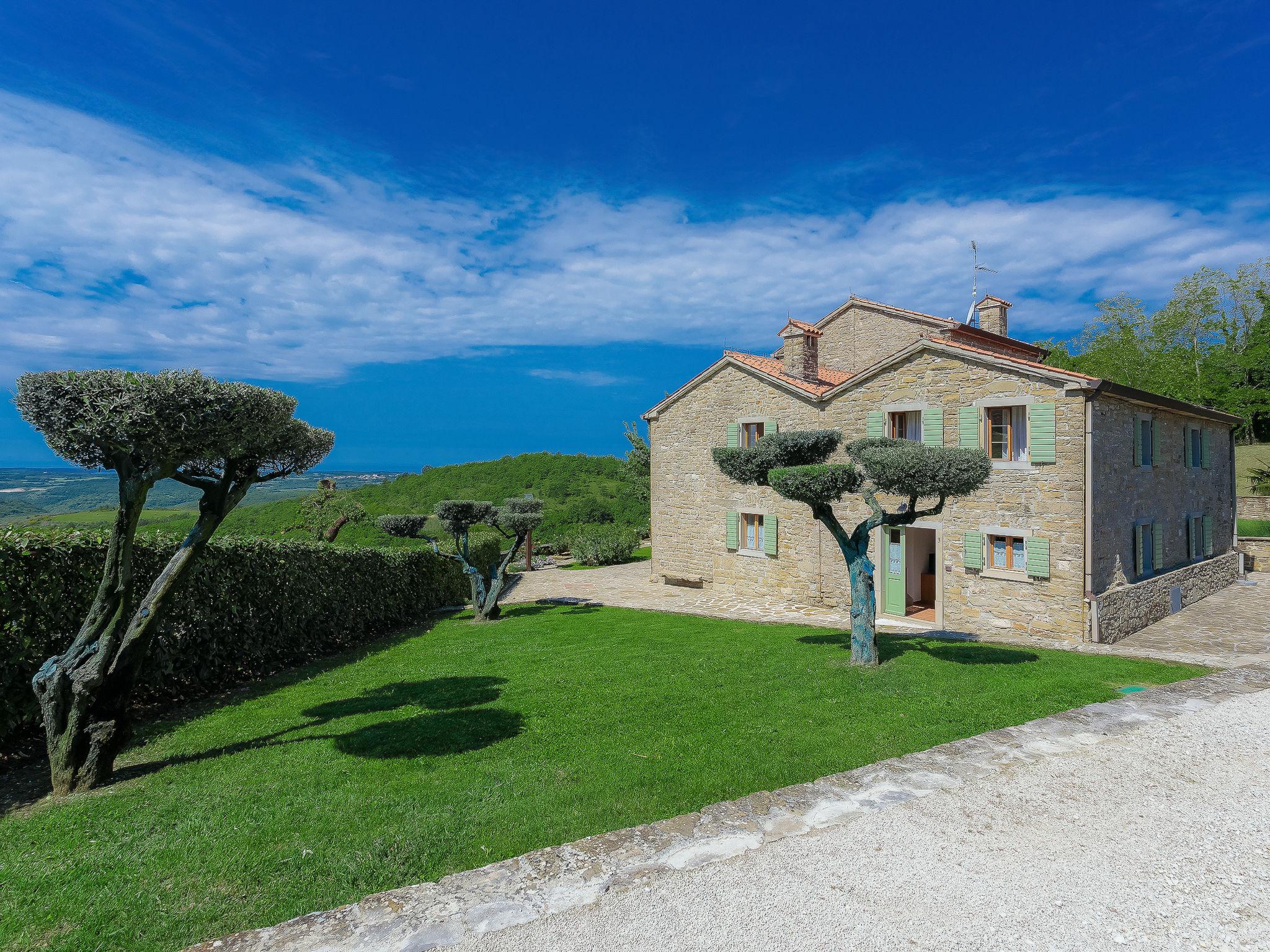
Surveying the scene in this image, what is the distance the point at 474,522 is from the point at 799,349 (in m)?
9.97

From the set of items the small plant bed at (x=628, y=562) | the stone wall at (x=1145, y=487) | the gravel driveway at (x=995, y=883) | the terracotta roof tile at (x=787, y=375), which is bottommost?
the small plant bed at (x=628, y=562)

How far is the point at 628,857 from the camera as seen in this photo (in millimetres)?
4387

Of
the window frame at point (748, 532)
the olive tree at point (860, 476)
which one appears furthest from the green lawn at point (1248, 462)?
the olive tree at point (860, 476)

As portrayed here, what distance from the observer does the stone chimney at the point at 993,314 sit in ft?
68.0

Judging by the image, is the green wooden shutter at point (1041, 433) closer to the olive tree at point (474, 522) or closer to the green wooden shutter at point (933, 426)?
the green wooden shutter at point (933, 426)

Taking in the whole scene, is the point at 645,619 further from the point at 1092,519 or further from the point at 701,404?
the point at 1092,519

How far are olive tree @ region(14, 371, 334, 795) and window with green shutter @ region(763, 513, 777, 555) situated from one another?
1317 cm

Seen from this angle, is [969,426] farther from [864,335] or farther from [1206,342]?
[1206,342]

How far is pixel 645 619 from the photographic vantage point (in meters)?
14.5

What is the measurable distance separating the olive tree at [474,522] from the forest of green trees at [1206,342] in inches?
1250

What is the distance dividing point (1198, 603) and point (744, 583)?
37.4 ft

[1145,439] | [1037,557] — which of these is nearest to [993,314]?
[1145,439]

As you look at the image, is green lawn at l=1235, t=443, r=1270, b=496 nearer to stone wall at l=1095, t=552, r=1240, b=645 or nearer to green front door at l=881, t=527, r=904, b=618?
stone wall at l=1095, t=552, r=1240, b=645

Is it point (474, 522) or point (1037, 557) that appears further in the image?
point (474, 522)
